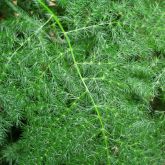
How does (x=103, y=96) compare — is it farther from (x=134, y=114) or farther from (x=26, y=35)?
(x=26, y=35)

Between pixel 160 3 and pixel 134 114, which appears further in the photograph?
pixel 160 3

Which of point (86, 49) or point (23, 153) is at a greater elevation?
point (86, 49)

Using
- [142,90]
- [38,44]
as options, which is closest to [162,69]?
[142,90]

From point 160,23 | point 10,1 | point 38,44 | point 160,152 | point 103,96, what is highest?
point 10,1

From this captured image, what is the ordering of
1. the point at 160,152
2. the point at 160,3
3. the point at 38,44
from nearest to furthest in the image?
the point at 38,44, the point at 160,152, the point at 160,3

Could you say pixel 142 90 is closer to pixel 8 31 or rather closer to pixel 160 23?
pixel 160 23

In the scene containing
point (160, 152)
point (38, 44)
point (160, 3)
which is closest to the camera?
point (38, 44)
